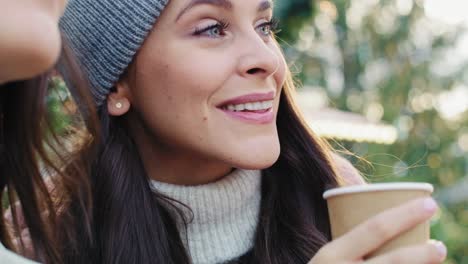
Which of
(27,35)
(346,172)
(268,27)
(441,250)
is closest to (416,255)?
(441,250)

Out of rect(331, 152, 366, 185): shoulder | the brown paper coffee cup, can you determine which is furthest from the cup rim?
rect(331, 152, 366, 185): shoulder

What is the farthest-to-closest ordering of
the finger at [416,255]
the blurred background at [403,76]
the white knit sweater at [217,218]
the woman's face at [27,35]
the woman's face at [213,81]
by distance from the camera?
the blurred background at [403,76] → the white knit sweater at [217,218] → the woman's face at [213,81] → the finger at [416,255] → the woman's face at [27,35]

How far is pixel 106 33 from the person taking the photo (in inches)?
103

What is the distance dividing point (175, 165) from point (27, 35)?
147 cm

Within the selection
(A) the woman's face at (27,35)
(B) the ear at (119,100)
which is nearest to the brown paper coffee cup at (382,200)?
(A) the woman's face at (27,35)

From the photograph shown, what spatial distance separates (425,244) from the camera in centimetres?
147

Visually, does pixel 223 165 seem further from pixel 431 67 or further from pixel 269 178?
pixel 431 67

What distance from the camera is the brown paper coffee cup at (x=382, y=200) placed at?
148 centimetres

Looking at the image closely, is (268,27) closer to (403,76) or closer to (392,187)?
(392,187)

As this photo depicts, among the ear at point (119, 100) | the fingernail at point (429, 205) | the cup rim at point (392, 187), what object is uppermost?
the cup rim at point (392, 187)

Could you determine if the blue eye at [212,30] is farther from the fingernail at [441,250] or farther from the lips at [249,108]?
the fingernail at [441,250]

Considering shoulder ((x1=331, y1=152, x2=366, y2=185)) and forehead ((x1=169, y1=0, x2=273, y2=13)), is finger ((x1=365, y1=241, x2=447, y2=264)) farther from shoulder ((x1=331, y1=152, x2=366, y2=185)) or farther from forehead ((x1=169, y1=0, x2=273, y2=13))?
shoulder ((x1=331, y1=152, x2=366, y2=185))

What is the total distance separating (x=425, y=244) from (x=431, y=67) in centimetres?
845

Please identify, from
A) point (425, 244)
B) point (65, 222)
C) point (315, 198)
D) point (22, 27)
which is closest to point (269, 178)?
point (315, 198)
